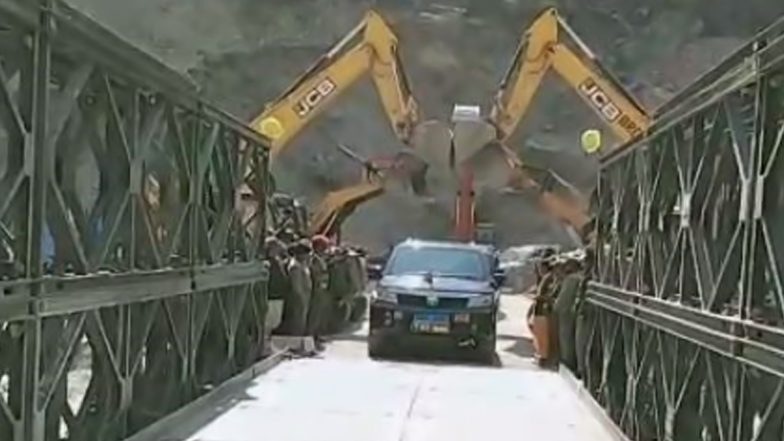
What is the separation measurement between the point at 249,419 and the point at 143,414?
1440 millimetres

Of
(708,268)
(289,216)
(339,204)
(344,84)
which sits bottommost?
(708,268)

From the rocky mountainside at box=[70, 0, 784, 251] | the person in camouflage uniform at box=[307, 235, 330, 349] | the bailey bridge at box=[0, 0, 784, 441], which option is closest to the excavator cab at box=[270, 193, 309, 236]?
the person in camouflage uniform at box=[307, 235, 330, 349]

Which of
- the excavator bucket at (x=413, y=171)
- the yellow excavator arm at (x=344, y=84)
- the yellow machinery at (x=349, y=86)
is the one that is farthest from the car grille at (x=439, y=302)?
the excavator bucket at (x=413, y=171)

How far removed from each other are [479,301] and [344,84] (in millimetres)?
4232

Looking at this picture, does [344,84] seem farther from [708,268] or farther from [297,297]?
[708,268]

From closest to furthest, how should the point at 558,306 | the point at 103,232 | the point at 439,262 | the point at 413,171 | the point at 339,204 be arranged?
1. the point at 103,232
2. the point at 558,306
3. the point at 439,262
4. the point at 413,171
5. the point at 339,204

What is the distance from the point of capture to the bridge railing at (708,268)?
576cm

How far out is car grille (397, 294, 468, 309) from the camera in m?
17.1

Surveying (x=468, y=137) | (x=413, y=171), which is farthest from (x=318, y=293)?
(x=468, y=137)

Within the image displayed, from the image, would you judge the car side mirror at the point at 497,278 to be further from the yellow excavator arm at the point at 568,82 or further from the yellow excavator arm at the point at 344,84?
the yellow excavator arm at the point at 344,84

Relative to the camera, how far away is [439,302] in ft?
56.2

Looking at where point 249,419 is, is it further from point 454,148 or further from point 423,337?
point 454,148

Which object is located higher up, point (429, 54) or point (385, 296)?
point (429, 54)

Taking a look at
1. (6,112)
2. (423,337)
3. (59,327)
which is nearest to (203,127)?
(59,327)
